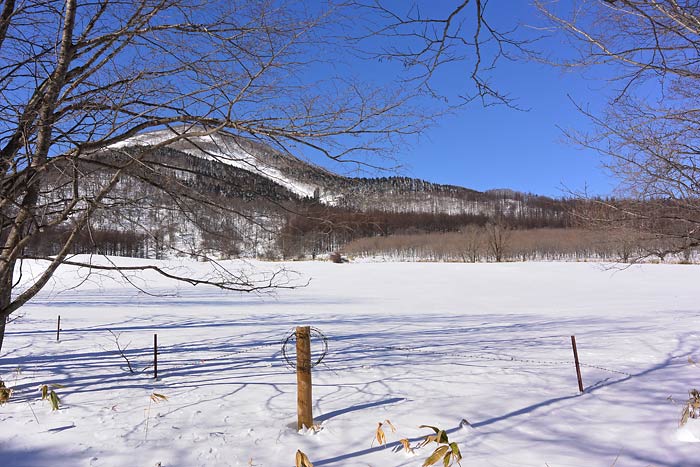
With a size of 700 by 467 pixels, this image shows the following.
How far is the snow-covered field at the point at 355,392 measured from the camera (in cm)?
297

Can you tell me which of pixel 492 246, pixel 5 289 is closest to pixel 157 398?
pixel 5 289

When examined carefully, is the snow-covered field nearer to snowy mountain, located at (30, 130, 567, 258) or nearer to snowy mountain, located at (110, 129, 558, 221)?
snowy mountain, located at (30, 130, 567, 258)

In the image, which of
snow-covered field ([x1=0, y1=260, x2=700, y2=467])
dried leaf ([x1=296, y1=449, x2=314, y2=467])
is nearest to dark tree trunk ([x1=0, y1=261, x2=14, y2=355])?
snow-covered field ([x1=0, y1=260, x2=700, y2=467])

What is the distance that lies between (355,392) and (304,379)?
1.26 meters

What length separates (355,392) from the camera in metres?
4.38

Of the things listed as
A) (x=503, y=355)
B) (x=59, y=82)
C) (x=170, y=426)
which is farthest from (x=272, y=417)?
(x=503, y=355)

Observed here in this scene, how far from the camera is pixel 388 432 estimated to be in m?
3.28

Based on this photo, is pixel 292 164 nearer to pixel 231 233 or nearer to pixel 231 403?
pixel 231 233

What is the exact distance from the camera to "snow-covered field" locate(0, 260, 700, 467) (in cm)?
297

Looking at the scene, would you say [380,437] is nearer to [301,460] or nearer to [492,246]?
[301,460]

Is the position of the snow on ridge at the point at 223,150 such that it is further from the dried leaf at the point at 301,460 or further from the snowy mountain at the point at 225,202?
the dried leaf at the point at 301,460

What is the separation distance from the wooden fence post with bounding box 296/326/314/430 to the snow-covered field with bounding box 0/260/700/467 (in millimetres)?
116

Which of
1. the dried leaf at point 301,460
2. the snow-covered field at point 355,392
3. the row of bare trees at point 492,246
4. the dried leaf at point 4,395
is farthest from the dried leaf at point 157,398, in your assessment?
the row of bare trees at point 492,246

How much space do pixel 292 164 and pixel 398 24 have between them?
1270 millimetres
